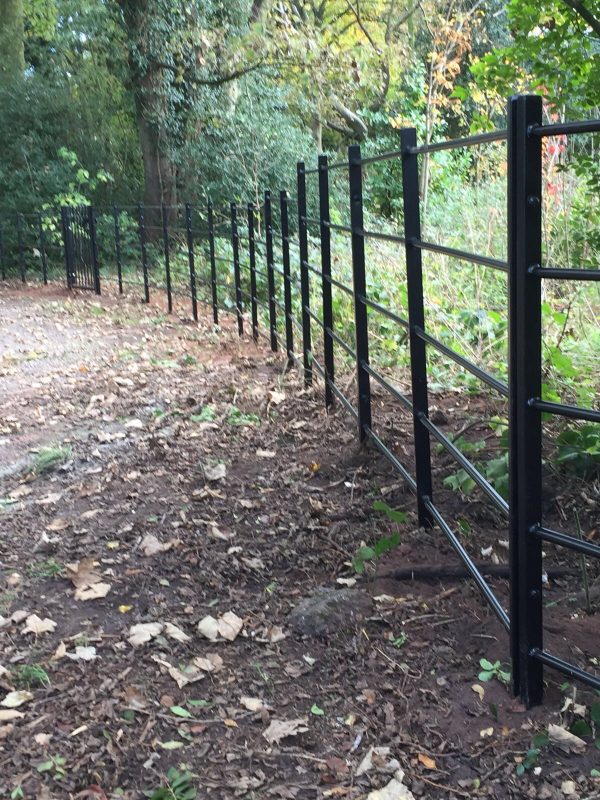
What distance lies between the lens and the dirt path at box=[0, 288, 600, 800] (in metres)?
2.37

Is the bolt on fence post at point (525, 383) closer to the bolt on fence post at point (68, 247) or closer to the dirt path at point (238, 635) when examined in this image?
the dirt path at point (238, 635)

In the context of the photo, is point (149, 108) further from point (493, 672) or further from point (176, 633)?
point (493, 672)

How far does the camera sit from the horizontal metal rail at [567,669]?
2.19m

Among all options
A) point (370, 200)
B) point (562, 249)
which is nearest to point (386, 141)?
point (370, 200)

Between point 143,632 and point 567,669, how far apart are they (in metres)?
1.57

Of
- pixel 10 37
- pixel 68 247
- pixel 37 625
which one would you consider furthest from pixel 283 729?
pixel 10 37

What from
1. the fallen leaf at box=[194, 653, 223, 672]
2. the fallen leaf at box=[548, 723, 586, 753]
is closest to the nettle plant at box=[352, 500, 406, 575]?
the fallen leaf at box=[194, 653, 223, 672]

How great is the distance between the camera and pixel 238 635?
10.4 ft

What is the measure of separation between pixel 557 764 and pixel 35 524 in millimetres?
2911

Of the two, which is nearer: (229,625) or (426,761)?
(426,761)

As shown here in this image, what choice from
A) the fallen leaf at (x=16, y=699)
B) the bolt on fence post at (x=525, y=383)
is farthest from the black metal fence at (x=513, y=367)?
the fallen leaf at (x=16, y=699)

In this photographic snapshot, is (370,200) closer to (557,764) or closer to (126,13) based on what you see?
(126,13)

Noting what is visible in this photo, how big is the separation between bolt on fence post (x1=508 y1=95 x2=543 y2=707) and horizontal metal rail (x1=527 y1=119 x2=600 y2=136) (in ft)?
0.07

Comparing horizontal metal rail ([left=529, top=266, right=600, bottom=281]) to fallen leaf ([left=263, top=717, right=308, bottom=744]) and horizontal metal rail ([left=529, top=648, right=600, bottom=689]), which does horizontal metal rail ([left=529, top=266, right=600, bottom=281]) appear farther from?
fallen leaf ([left=263, top=717, right=308, bottom=744])
